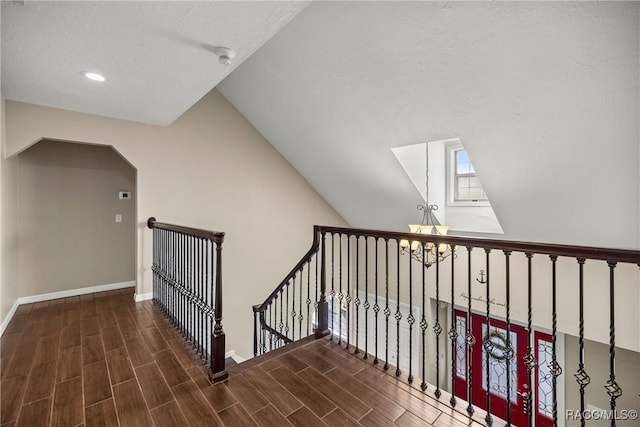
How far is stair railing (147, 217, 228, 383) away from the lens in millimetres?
2104

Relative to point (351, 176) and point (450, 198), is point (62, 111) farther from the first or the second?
point (450, 198)

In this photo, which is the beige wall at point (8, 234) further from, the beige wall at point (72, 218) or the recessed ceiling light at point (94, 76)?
the recessed ceiling light at point (94, 76)

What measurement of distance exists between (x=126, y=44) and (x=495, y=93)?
3029mm

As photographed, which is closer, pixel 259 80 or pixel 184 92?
pixel 184 92

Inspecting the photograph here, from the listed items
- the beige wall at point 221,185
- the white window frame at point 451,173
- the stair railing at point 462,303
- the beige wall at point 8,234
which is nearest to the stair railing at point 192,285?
the beige wall at point 221,185

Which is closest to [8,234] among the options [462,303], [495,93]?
[495,93]

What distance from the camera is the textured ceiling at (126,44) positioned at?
1739 millimetres

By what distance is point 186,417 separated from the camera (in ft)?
5.62

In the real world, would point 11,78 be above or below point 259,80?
below

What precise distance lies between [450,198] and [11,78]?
5.39 meters

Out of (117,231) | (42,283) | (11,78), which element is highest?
(11,78)

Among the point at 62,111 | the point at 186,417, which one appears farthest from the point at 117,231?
the point at 186,417

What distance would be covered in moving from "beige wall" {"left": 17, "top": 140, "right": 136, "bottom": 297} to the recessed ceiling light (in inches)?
82.1

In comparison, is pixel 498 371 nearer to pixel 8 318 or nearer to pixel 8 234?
pixel 8 318
